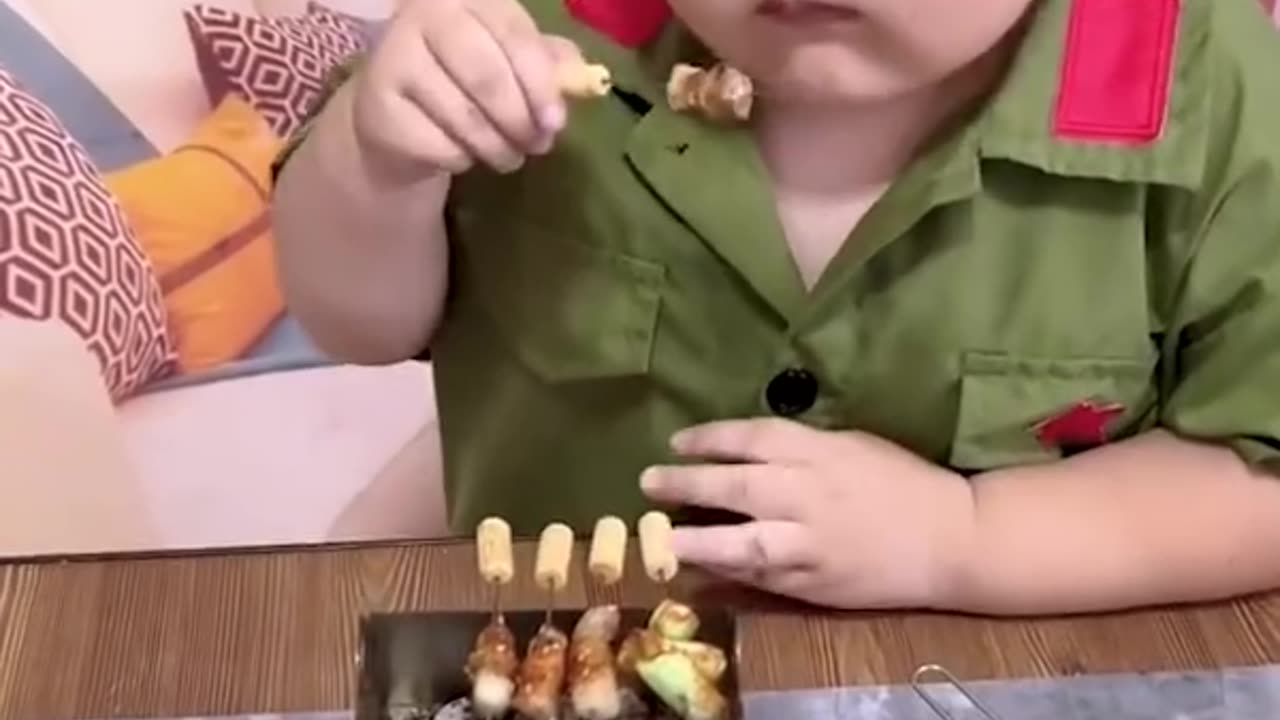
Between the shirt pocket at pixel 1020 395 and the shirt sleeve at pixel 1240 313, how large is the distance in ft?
0.08

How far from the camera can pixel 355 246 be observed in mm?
662

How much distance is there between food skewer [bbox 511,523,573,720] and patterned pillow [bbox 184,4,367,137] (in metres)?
0.51

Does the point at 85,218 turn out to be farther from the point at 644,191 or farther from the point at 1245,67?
the point at 1245,67

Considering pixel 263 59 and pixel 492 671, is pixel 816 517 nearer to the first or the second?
pixel 492 671

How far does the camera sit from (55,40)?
1.05 metres

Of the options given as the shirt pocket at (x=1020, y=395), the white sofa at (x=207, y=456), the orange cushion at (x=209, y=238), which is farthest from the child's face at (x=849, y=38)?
the orange cushion at (x=209, y=238)

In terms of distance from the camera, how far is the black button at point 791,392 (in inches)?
26.5

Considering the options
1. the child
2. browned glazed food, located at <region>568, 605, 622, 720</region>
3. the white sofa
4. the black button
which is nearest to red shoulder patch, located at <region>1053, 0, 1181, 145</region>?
the child

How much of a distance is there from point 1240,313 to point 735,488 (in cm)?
17

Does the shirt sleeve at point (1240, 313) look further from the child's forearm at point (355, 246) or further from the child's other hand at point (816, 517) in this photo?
the child's forearm at point (355, 246)

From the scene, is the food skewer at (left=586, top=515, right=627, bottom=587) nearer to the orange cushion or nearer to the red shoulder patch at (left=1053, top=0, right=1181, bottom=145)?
the red shoulder patch at (left=1053, top=0, right=1181, bottom=145)

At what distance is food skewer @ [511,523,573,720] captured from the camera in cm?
52

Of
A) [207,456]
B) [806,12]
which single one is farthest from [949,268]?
[207,456]

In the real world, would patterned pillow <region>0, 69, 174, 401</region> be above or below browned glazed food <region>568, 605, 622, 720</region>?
below
